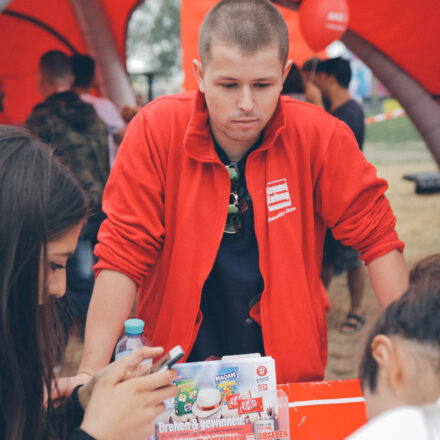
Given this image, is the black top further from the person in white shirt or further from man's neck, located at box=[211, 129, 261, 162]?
man's neck, located at box=[211, 129, 261, 162]

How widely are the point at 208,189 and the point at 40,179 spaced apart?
1.86ft

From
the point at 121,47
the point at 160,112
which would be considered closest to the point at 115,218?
the point at 160,112

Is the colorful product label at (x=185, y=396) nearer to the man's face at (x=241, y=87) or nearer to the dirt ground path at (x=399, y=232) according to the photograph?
the dirt ground path at (x=399, y=232)

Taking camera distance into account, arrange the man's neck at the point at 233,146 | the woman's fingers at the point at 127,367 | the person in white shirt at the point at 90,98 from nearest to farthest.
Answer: the woman's fingers at the point at 127,367, the man's neck at the point at 233,146, the person in white shirt at the point at 90,98

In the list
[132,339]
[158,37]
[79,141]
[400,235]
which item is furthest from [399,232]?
[158,37]

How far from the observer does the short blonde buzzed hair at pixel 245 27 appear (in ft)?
4.44

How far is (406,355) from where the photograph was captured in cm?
97

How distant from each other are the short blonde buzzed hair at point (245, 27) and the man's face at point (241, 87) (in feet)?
0.06

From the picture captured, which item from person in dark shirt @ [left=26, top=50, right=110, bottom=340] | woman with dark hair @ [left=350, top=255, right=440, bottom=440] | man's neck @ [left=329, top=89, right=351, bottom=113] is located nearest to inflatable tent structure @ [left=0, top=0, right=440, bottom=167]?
person in dark shirt @ [left=26, top=50, right=110, bottom=340]

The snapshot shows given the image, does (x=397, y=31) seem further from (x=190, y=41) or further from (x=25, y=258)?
(x=25, y=258)

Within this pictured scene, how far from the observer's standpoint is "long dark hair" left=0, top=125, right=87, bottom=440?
0.98 m

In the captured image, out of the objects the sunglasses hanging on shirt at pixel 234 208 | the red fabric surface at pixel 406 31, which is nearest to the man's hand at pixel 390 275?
the sunglasses hanging on shirt at pixel 234 208

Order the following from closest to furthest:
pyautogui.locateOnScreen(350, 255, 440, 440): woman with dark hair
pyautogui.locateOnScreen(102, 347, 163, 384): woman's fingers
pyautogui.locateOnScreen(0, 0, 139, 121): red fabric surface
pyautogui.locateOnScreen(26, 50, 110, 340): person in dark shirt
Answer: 1. pyautogui.locateOnScreen(350, 255, 440, 440): woman with dark hair
2. pyautogui.locateOnScreen(102, 347, 163, 384): woman's fingers
3. pyautogui.locateOnScreen(26, 50, 110, 340): person in dark shirt
4. pyautogui.locateOnScreen(0, 0, 139, 121): red fabric surface

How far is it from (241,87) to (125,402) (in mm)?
791
